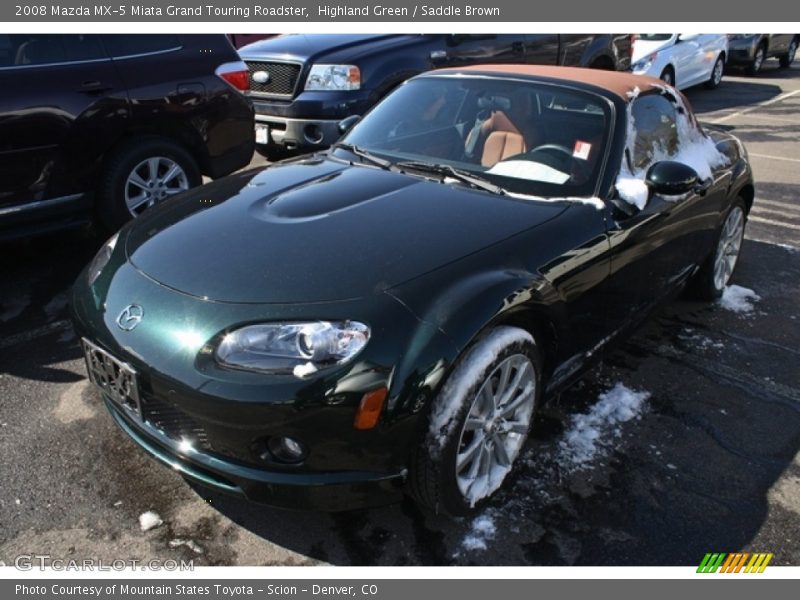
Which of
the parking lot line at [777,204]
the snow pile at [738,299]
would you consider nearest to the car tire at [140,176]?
the snow pile at [738,299]

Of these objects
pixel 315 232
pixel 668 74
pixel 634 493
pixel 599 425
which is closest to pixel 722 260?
pixel 599 425

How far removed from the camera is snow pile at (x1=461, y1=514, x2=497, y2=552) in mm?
2426

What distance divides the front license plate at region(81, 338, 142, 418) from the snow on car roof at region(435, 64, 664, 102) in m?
2.42

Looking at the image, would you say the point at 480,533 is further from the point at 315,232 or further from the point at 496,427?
the point at 315,232

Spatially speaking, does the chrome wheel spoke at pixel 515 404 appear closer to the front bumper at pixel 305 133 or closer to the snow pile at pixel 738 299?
the snow pile at pixel 738 299

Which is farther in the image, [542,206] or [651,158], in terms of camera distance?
[651,158]

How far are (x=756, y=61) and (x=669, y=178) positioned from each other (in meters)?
15.9

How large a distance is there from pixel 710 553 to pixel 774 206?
5.31 meters

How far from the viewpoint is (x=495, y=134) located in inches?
134

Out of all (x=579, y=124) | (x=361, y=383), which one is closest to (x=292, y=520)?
(x=361, y=383)

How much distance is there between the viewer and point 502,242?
Result: 2.59 m

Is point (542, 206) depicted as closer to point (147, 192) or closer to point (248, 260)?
point (248, 260)

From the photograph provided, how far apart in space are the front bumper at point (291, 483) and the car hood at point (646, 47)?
34.3ft

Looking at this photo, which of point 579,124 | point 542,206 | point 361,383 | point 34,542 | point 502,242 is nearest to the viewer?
point 361,383
